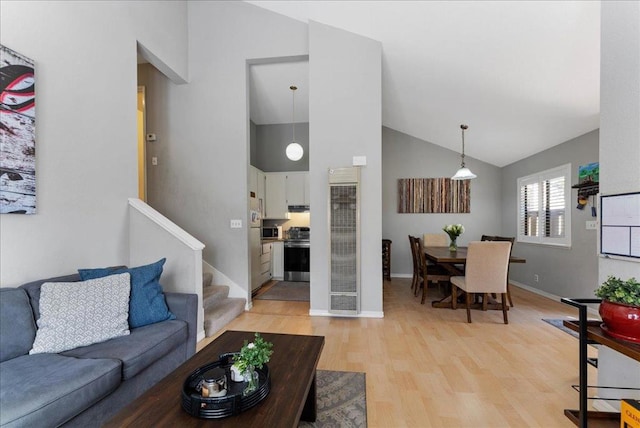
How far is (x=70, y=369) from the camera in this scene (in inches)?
54.4

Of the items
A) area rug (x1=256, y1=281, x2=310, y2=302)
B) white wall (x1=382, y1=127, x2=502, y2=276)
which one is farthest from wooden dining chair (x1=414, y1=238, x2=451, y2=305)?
area rug (x1=256, y1=281, x2=310, y2=302)

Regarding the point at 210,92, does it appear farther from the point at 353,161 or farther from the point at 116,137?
the point at 353,161

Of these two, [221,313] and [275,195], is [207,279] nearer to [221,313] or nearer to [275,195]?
[221,313]

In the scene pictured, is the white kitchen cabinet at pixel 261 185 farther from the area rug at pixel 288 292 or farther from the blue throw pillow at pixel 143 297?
the blue throw pillow at pixel 143 297

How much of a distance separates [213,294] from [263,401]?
2.52 m

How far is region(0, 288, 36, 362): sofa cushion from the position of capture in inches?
59.4

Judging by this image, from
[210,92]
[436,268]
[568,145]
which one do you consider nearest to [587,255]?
[568,145]

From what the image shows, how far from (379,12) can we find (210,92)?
2.39 metres

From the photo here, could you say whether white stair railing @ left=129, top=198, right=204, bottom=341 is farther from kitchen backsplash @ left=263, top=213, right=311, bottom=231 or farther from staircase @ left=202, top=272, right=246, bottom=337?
kitchen backsplash @ left=263, top=213, right=311, bottom=231

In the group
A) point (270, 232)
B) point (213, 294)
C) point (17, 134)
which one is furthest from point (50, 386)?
point (270, 232)

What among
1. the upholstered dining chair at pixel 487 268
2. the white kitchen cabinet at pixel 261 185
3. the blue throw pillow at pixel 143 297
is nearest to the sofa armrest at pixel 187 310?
the blue throw pillow at pixel 143 297

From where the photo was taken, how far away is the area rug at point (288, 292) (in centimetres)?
426

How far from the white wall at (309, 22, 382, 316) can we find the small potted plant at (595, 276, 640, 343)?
224 cm

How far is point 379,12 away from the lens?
3.11m
